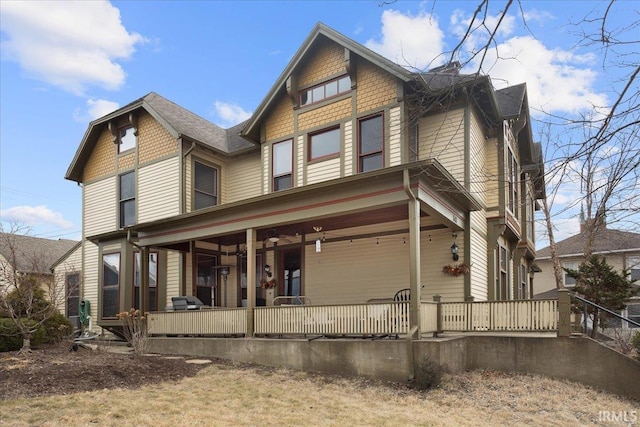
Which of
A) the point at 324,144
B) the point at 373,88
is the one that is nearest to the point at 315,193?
the point at 324,144

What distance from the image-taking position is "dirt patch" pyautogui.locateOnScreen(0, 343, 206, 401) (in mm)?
6875

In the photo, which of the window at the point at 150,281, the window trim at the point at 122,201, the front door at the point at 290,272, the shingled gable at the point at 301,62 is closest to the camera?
the shingled gable at the point at 301,62

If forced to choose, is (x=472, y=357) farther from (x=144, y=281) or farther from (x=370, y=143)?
(x=144, y=281)

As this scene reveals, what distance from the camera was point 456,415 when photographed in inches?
254

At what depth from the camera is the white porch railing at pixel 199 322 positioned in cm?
1068

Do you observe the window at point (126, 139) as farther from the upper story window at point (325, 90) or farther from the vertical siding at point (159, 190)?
the upper story window at point (325, 90)

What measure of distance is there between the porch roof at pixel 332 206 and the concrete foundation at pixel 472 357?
2.52 m

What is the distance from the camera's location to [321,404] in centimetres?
685

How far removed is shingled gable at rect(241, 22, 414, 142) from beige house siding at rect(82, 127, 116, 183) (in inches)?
229

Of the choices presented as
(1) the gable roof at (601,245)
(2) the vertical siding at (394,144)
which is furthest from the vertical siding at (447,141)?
(1) the gable roof at (601,245)

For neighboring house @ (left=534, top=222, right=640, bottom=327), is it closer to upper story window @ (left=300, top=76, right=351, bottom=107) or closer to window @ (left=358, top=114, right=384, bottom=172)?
window @ (left=358, top=114, right=384, bottom=172)

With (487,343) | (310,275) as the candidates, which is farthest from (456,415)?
(310,275)

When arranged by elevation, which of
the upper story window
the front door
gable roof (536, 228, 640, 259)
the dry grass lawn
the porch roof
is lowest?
the dry grass lawn

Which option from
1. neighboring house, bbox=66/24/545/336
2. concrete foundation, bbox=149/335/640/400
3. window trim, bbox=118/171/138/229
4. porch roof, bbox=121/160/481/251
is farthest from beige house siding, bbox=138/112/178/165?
concrete foundation, bbox=149/335/640/400
